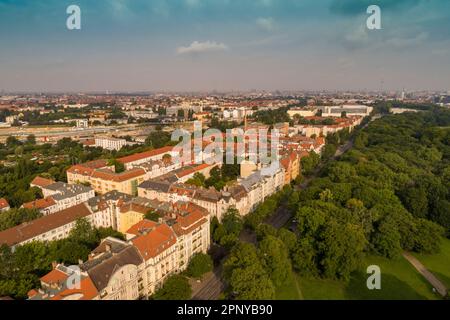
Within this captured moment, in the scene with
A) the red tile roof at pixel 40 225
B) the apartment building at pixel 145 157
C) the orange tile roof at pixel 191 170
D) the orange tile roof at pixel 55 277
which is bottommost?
the orange tile roof at pixel 55 277

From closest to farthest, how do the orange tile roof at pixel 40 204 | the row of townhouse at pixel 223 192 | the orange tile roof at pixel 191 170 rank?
the row of townhouse at pixel 223 192 < the orange tile roof at pixel 40 204 < the orange tile roof at pixel 191 170

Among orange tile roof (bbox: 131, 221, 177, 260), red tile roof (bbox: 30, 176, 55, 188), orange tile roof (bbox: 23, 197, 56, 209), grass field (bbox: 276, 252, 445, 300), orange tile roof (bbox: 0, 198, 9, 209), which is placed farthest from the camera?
red tile roof (bbox: 30, 176, 55, 188)

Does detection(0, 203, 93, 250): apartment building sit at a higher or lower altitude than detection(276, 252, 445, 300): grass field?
higher

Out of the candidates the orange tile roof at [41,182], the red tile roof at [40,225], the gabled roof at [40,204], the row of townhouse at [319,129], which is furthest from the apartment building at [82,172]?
the row of townhouse at [319,129]

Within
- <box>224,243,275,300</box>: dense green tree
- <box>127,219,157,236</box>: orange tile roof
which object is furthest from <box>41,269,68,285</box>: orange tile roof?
<box>224,243,275,300</box>: dense green tree

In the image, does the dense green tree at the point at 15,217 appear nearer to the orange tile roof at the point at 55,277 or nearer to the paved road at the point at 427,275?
the orange tile roof at the point at 55,277

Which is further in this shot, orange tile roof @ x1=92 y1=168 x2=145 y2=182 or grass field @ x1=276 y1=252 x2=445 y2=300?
orange tile roof @ x1=92 y1=168 x2=145 y2=182

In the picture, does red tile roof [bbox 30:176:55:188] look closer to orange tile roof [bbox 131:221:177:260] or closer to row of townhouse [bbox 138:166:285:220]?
row of townhouse [bbox 138:166:285:220]
